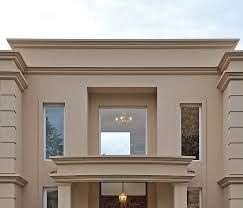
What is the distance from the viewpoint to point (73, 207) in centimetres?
1839

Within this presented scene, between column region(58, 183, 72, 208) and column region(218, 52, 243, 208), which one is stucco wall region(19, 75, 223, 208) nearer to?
column region(218, 52, 243, 208)

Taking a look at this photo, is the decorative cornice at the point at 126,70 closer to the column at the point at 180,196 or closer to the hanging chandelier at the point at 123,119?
the hanging chandelier at the point at 123,119

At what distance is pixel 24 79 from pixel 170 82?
3993 mm

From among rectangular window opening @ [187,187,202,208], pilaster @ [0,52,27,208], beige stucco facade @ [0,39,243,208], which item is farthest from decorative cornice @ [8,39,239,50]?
rectangular window opening @ [187,187,202,208]

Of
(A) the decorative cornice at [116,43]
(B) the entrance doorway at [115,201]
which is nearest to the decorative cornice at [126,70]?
(A) the decorative cornice at [116,43]

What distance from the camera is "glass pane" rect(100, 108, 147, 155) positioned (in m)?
19.4

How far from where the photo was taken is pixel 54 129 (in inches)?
747

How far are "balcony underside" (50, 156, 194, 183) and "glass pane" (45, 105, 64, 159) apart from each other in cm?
153

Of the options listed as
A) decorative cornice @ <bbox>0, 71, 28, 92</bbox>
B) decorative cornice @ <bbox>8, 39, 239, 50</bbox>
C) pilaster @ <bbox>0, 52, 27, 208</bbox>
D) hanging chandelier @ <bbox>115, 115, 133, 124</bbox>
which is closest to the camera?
pilaster @ <bbox>0, 52, 27, 208</bbox>

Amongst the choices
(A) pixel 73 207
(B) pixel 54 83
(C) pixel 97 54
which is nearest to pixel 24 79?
(B) pixel 54 83

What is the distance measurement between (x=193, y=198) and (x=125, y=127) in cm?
281

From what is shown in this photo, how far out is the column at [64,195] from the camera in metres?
17.3

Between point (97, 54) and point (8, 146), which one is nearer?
point (8, 146)

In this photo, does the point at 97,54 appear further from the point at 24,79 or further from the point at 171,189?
the point at 171,189
